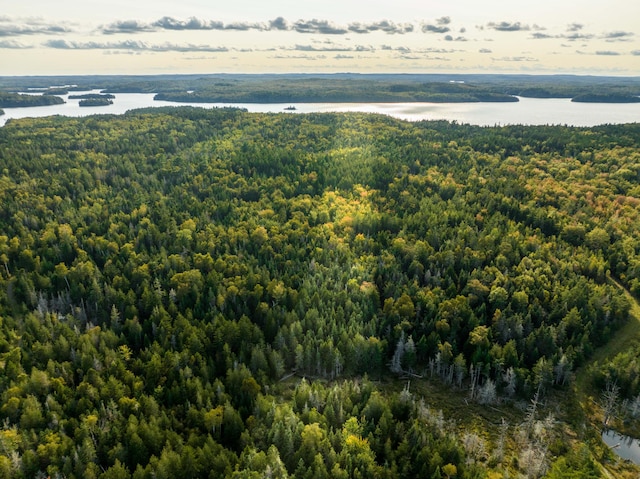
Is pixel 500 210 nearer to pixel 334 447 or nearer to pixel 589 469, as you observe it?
pixel 589 469

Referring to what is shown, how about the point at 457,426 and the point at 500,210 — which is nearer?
the point at 457,426

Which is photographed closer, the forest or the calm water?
the forest

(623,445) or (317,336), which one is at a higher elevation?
(317,336)

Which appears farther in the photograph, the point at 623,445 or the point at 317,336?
the point at 317,336

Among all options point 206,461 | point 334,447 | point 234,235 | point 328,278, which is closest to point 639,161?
point 328,278

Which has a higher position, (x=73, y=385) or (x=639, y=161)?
(x=639, y=161)
